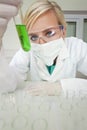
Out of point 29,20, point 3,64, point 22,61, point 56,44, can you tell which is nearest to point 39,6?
point 29,20

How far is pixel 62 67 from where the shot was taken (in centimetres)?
142

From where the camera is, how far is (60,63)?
56.2 inches

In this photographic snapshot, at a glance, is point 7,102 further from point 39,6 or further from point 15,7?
point 39,6

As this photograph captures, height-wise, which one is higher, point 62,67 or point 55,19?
point 55,19

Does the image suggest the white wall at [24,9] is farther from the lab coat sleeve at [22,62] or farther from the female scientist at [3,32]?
the female scientist at [3,32]

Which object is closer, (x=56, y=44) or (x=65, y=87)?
(x=65, y=87)

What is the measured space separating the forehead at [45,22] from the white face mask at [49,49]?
0.36ft

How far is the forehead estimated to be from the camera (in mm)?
1410

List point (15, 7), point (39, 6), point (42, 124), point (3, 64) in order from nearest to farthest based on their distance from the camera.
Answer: point (42, 124)
point (15, 7)
point (3, 64)
point (39, 6)

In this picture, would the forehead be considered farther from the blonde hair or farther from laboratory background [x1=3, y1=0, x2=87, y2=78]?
laboratory background [x1=3, y1=0, x2=87, y2=78]

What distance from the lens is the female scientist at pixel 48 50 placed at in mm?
1403

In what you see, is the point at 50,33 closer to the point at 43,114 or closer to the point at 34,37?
the point at 34,37

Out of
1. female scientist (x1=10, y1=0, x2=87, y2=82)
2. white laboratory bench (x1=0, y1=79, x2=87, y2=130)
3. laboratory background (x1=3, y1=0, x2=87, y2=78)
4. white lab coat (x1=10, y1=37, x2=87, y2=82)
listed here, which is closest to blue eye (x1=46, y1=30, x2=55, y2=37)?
female scientist (x1=10, y1=0, x2=87, y2=82)

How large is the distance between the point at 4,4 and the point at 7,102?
0.89ft
